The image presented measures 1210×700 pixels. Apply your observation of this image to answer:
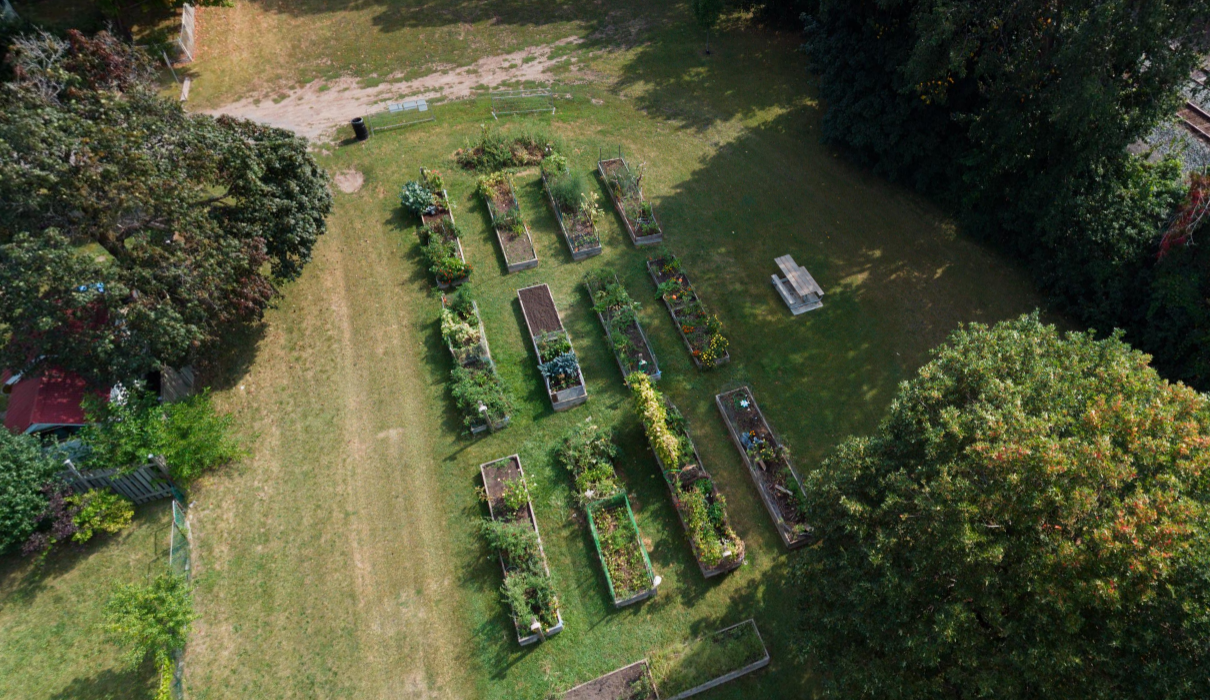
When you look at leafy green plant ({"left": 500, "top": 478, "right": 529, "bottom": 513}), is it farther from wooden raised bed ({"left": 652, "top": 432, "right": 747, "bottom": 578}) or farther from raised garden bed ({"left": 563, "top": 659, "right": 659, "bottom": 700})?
raised garden bed ({"left": 563, "top": 659, "right": 659, "bottom": 700})

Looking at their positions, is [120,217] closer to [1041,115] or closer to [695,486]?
[695,486]

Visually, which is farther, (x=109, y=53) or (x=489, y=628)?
(x=109, y=53)

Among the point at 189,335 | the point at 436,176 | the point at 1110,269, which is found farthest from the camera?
the point at 436,176

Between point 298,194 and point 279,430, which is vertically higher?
point 298,194

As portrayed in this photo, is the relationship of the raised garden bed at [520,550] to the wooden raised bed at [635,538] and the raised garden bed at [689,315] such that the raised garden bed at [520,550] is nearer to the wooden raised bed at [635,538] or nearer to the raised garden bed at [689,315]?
the wooden raised bed at [635,538]

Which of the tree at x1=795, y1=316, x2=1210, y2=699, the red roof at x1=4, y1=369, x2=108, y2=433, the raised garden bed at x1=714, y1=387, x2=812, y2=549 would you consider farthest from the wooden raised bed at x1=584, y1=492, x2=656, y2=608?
the red roof at x1=4, y1=369, x2=108, y2=433

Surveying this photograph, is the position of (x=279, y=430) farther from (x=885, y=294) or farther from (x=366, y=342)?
(x=885, y=294)

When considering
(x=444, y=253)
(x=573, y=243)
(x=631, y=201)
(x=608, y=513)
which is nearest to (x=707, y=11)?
(x=631, y=201)

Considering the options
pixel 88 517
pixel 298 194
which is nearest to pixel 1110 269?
pixel 298 194
